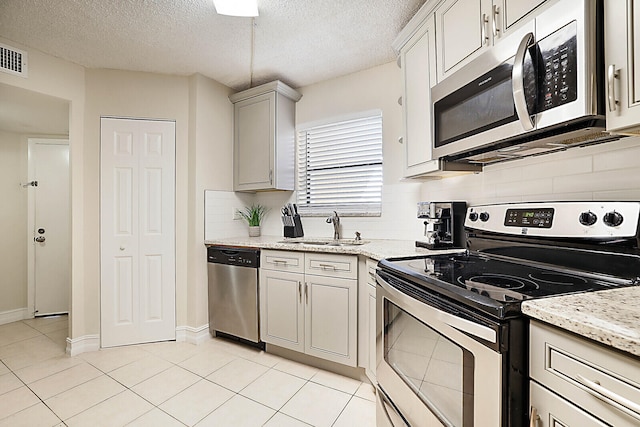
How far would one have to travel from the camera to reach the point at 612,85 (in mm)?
896

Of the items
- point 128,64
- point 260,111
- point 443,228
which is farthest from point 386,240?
point 128,64

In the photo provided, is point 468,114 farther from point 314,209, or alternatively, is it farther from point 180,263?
point 180,263

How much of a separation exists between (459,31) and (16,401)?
11.0ft

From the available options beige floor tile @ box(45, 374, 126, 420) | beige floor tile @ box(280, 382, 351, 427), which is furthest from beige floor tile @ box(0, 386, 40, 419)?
beige floor tile @ box(280, 382, 351, 427)

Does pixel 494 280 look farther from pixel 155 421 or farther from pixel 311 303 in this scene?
pixel 155 421

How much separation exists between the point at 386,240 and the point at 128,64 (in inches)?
106

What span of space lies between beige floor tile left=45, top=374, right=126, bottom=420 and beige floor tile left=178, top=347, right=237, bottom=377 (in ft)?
1.47

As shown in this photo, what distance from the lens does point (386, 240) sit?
2582 mm

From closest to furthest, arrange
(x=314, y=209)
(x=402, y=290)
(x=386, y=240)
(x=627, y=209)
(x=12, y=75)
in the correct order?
1. (x=627, y=209)
2. (x=402, y=290)
3. (x=12, y=75)
4. (x=386, y=240)
5. (x=314, y=209)

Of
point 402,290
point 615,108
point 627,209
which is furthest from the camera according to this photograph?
point 402,290

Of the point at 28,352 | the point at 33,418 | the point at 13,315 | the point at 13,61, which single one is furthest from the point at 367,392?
the point at 13,315

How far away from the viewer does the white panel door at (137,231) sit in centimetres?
268

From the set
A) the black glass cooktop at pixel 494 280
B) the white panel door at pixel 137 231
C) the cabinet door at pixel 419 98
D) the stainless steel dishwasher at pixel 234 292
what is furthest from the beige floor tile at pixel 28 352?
the cabinet door at pixel 419 98

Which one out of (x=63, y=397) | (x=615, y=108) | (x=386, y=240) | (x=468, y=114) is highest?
(x=468, y=114)
